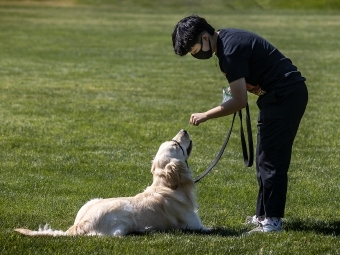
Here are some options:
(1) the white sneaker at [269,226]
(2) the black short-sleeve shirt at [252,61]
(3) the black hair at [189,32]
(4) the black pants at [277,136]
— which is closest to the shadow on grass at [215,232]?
(1) the white sneaker at [269,226]

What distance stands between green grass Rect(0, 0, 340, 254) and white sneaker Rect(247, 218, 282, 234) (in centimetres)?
23

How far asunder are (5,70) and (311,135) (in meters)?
12.3

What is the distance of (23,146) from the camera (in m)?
11.8

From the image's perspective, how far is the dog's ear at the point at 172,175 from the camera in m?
6.99

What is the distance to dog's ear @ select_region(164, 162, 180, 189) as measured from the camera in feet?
22.9

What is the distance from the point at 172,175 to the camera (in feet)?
23.0

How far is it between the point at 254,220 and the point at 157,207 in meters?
1.08

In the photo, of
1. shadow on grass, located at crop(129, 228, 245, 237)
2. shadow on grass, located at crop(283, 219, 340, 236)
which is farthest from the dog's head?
shadow on grass, located at crop(283, 219, 340, 236)

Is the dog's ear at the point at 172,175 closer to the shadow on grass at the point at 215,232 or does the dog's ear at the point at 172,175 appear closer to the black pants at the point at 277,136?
the shadow on grass at the point at 215,232

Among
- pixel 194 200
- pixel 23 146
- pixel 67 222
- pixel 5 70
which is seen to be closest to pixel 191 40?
pixel 194 200

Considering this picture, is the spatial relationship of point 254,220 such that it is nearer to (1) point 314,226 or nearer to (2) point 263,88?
(1) point 314,226

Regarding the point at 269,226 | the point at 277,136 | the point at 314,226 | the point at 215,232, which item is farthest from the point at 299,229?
the point at 277,136

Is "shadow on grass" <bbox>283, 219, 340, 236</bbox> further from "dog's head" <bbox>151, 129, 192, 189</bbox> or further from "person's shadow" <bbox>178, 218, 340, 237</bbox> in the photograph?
"dog's head" <bbox>151, 129, 192, 189</bbox>

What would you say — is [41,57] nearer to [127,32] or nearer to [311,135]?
[127,32]
